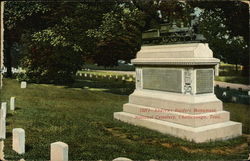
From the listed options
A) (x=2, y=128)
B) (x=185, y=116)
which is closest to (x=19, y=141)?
(x=2, y=128)

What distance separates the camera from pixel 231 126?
9727mm

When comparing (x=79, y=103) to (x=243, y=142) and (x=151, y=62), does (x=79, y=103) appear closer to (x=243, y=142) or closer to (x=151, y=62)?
(x=151, y=62)

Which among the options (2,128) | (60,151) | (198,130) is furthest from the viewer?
(198,130)

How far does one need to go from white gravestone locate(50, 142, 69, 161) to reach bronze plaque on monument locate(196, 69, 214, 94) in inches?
200

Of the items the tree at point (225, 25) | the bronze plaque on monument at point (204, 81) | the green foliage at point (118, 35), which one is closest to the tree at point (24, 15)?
the green foliage at point (118, 35)

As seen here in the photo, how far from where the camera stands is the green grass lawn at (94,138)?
7.68 m

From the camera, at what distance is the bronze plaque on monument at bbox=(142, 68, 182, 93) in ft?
32.8

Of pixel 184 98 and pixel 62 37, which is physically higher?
pixel 62 37

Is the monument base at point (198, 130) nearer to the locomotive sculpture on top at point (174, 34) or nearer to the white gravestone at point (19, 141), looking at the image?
the locomotive sculpture on top at point (174, 34)

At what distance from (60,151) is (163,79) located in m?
5.28

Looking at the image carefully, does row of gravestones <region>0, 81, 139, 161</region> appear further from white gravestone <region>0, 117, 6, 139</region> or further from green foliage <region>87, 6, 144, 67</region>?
green foliage <region>87, 6, 144, 67</region>

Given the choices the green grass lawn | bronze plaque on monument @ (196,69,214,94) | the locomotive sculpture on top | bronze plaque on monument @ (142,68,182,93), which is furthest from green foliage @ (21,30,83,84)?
bronze plaque on monument @ (196,69,214,94)

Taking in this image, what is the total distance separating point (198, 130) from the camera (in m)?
8.95

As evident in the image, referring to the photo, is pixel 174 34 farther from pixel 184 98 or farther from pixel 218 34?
pixel 218 34
